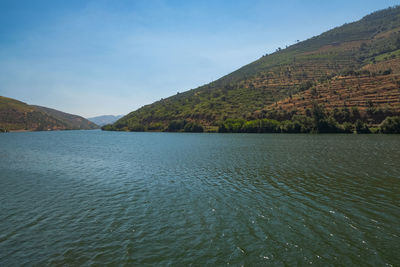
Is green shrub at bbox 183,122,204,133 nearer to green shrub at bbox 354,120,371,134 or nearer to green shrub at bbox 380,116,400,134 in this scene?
green shrub at bbox 354,120,371,134

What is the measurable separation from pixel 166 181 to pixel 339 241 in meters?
19.2

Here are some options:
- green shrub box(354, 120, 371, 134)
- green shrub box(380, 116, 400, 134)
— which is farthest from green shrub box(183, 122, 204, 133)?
green shrub box(380, 116, 400, 134)

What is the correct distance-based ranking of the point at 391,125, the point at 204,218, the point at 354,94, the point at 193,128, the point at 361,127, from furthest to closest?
Answer: the point at 193,128 < the point at 354,94 < the point at 361,127 < the point at 391,125 < the point at 204,218

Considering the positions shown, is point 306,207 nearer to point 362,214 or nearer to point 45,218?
point 362,214

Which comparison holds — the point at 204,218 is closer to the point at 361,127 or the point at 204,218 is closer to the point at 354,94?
the point at 361,127

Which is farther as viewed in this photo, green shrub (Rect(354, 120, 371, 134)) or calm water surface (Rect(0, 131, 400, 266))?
green shrub (Rect(354, 120, 371, 134))

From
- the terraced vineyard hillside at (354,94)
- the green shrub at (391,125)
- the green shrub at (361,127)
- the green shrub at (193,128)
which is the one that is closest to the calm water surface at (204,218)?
the green shrub at (391,125)

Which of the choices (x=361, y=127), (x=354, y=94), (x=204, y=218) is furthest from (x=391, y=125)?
(x=204, y=218)

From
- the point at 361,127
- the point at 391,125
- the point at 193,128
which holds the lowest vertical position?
the point at 361,127

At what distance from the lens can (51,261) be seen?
11141 millimetres

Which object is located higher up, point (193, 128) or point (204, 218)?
point (193, 128)

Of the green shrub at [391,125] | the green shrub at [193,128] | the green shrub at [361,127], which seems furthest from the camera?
the green shrub at [193,128]

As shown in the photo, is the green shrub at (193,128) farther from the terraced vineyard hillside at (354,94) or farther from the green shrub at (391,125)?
the green shrub at (391,125)

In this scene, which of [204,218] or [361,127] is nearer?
[204,218]
